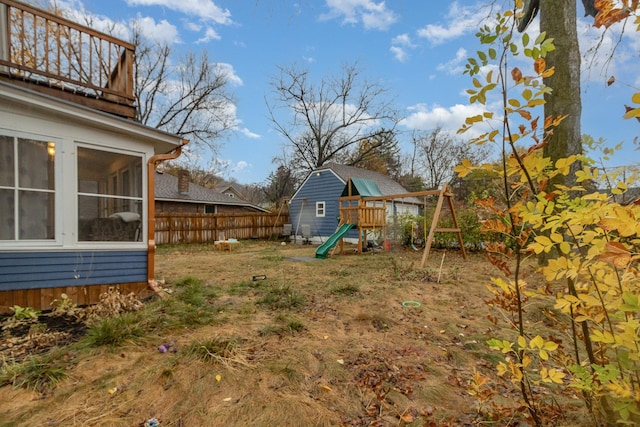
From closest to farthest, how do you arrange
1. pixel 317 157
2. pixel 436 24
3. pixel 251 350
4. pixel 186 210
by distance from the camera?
pixel 251 350, pixel 436 24, pixel 186 210, pixel 317 157

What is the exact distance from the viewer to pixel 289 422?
1942mm

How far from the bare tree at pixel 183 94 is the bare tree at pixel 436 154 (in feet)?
56.3

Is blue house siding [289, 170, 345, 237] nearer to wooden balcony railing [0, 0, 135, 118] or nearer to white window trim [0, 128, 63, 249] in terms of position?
wooden balcony railing [0, 0, 135, 118]

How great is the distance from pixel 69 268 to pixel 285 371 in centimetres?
338

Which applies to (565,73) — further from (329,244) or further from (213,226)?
(213,226)

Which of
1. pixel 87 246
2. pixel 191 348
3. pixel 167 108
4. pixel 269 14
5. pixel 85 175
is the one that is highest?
pixel 167 108

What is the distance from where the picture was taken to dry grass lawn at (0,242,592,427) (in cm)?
200

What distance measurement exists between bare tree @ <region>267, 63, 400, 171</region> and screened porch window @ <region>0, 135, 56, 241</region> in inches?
836

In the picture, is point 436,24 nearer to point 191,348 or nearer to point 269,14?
point 269,14

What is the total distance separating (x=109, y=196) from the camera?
4.37 m

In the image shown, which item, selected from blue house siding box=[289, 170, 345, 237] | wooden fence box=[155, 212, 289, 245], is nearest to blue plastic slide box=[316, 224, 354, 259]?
blue house siding box=[289, 170, 345, 237]

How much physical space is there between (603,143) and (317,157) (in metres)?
24.1

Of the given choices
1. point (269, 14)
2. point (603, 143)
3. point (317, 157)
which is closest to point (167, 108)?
point (317, 157)

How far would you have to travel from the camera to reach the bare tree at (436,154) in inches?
1073
